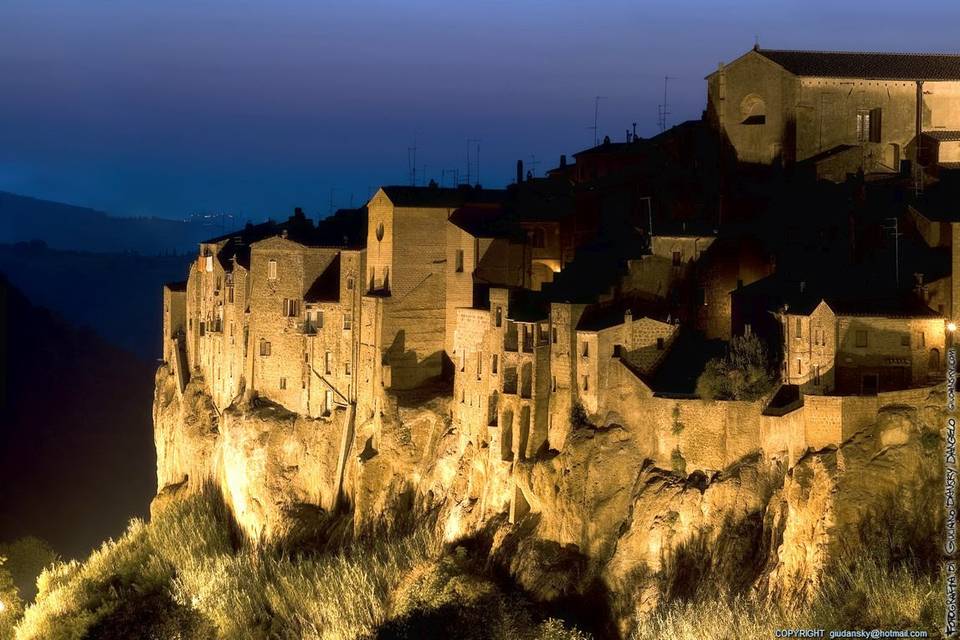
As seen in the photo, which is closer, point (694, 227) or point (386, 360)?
point (694, 227)

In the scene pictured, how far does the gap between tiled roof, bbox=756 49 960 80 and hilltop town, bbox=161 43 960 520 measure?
0.11m

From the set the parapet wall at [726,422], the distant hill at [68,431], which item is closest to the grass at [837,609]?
the parapet wall at [726,422]

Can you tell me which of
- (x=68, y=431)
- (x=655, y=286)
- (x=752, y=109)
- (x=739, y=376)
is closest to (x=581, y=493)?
(x=739, y=376)

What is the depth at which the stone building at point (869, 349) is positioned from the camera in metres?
49.2

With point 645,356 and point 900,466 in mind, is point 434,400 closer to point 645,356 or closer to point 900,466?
point 645,356

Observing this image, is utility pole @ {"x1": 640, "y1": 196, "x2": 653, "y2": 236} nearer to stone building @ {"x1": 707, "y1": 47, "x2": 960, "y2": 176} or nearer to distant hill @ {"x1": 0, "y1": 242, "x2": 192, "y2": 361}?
stone building @ {"x1": 707, "y1": 47, "x2": 960, "y2": 176}

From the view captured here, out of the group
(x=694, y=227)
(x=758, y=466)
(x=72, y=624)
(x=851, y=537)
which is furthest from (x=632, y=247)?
(x=72, y=624)

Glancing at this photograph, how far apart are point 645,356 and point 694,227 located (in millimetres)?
7516

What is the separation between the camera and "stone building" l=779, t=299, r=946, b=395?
162ft

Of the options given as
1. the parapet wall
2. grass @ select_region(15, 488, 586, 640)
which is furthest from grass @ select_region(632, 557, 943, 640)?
grass @ select_region(15, 488, 586, 640)

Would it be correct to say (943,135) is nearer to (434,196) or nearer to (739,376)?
(434,196)

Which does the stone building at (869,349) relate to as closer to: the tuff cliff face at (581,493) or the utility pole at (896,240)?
the tuff cliff face at (581,493)

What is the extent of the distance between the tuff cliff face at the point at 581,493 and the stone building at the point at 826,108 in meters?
14.4

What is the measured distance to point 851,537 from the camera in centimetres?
4688
